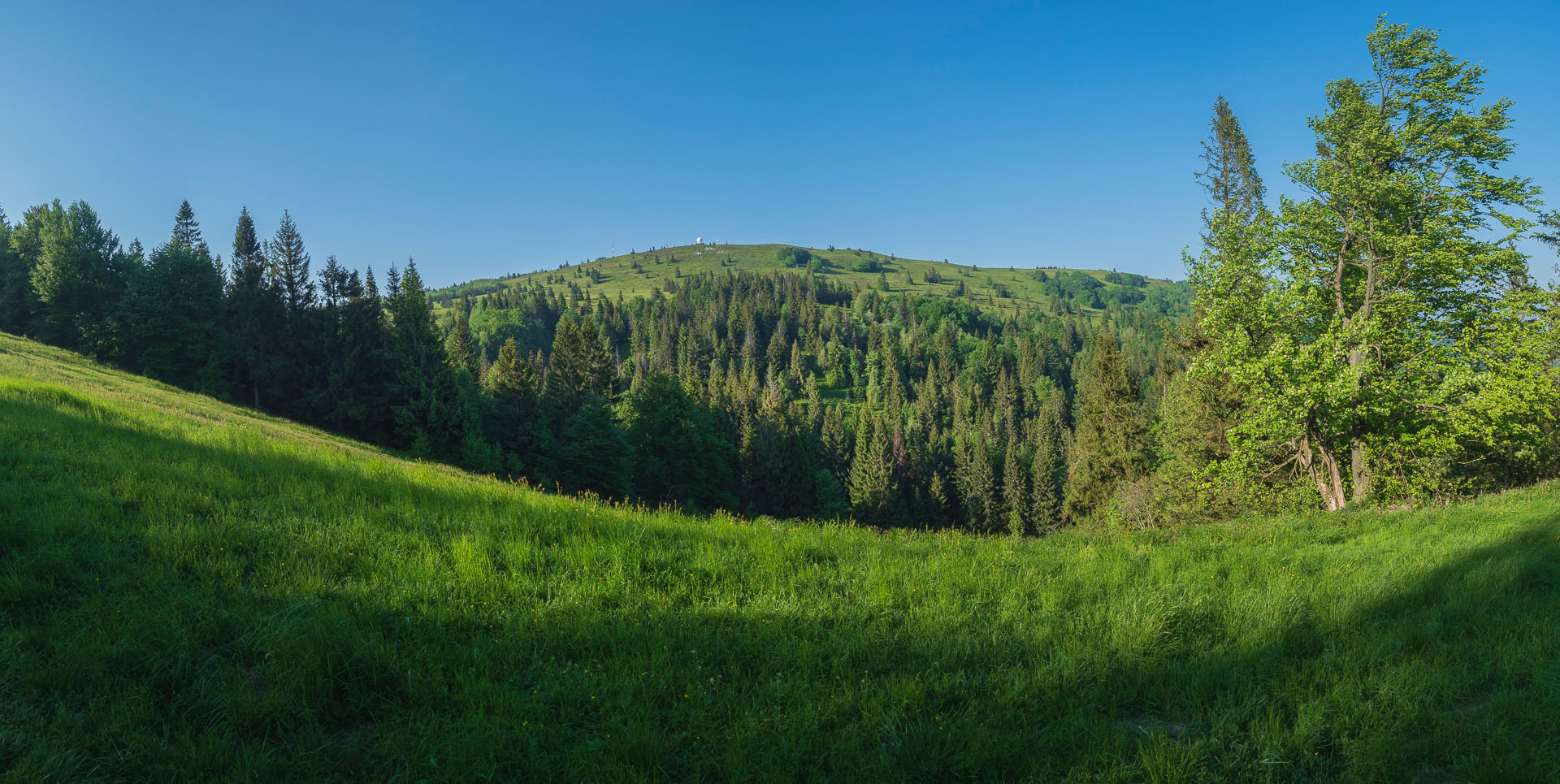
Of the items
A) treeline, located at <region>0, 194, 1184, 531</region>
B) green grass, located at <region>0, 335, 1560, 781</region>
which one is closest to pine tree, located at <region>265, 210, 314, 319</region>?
treeline, located at <region>0, 194, 1184, 531</region>

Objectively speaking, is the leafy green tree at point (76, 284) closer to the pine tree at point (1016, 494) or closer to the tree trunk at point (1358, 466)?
the tree trunk at point (1358, 466)

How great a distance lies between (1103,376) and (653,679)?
121ft

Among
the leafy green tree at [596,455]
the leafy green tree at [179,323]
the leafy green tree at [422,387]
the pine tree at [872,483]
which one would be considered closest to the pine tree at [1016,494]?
the pine tree at [872,483]

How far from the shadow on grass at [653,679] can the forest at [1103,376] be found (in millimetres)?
5338

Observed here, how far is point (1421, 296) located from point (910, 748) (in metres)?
20.7

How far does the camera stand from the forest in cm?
1541

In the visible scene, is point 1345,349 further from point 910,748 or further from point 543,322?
point 543,322

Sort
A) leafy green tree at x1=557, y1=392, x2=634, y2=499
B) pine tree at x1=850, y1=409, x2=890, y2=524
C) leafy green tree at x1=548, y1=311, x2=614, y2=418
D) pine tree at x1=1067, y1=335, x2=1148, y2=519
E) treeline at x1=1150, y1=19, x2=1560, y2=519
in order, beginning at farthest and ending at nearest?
pine tree at x1=850, y1=409, x2=890, y2=524
leafy green tree at x1=548, y1=311, x2=614, y2=418
leafy green tree at x1=557, y1=392, x2=634, y2=499
pine tree at x1=1067, y1=335, x2=1148, y2=519
treeline at x1=1150, y1=19, x2=1560, y2=519

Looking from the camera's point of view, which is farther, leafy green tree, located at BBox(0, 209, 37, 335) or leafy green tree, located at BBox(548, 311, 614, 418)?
leafy green tree, located at BBox(548, 311, 614, 418)

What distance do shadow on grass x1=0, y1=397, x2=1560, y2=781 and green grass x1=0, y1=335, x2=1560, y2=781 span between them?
0.9 inches

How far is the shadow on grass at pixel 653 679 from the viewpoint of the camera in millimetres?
3572

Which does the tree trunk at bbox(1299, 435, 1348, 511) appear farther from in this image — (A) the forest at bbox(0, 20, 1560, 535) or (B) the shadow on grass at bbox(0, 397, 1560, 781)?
(B) the shadow on grass at bbox(0, 397, 1560, 781)

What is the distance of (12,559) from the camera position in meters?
5.01

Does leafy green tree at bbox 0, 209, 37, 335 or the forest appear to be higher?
leafy green tree at bbox 0, 209, 37, 335
